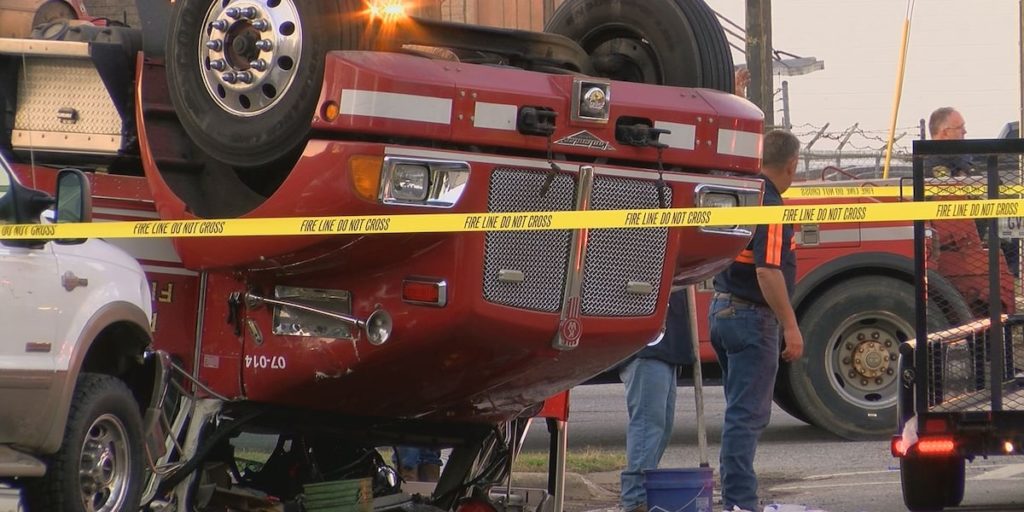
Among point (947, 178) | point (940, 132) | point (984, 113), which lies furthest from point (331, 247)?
point (984, 113)

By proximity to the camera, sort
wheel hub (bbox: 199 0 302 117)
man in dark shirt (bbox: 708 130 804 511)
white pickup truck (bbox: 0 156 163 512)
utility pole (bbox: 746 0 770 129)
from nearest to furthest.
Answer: white pickup truck (bbox: 0 156 163 512), wheel hub (bbox: 199 0 302 117), man in dark shirt (bbox: 708 130 804 511), utility pole (bbox: 746 0 770 129)

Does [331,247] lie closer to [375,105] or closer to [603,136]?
[375,105]

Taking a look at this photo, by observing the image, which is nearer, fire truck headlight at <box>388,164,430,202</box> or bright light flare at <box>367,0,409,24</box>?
fire truck headlight at <box>388,164,430,202</box>

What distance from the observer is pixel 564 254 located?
20.3 feet

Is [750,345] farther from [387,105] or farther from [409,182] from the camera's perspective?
[387,105]

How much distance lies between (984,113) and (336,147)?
18.2 metres

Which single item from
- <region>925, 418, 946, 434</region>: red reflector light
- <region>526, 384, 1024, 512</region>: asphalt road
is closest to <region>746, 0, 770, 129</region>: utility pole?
<region>526, 384, 1024, 512</region>: asphalt road

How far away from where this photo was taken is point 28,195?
591 centimetres

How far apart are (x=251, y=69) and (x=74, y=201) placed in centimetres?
80

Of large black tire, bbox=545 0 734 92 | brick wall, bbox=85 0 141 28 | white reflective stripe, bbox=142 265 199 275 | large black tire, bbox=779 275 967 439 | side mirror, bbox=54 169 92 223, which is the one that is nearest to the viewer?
side mirror, bbox=54 169 92 223

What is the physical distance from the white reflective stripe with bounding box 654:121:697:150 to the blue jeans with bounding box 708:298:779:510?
1547 mm

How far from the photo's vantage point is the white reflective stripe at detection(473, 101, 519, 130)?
5.98 meters

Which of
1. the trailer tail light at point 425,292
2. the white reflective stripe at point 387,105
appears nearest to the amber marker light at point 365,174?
the white reflective stripe at point 387,105

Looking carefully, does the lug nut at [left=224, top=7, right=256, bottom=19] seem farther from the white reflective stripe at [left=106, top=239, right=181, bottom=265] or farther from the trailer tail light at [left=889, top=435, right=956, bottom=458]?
the trailer tail light at [left=889, top=435, right=956, bottom=458]
